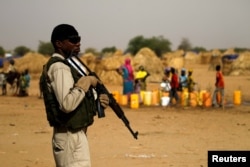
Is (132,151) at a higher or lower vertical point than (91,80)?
lower

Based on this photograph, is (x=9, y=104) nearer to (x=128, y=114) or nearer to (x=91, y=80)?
(x=128, y=114)

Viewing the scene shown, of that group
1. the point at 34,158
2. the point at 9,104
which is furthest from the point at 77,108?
the point at 9,104

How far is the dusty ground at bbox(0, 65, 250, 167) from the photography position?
6316mm

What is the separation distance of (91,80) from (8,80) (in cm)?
1487

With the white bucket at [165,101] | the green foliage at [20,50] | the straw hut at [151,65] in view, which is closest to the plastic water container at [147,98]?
the white bucket at [165,101]

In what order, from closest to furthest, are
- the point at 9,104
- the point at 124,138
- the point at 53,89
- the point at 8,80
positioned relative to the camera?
the point at 53,89 → the point at 124,138 → the point at 9,104 → the point at 8,80

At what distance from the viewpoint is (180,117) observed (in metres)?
11.0

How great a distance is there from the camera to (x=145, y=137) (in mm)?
8125

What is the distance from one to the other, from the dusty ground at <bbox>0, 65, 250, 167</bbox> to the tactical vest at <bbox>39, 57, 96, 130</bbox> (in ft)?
9.24

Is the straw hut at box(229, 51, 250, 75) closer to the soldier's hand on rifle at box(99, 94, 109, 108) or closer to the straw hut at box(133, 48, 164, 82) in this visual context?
the straw hut at box(133, 48, 164, 82)

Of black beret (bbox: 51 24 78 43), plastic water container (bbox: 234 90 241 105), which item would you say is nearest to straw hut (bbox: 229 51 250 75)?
plastic water container (bbox: 234 90 241 105)

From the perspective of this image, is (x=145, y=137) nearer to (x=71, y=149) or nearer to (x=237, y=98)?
(x=71, y=149)

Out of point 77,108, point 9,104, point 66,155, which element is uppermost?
point 77,108

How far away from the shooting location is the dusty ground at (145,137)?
6.32 meters
